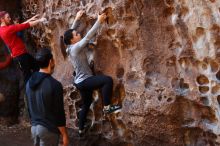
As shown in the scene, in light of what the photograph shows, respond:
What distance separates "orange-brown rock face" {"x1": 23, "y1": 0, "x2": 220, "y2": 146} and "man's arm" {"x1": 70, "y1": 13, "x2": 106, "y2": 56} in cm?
14

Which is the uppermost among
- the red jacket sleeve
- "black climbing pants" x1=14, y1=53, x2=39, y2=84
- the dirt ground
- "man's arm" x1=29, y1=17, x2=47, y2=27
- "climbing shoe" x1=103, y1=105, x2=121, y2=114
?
"man's arm" x1=29, y1=17, x2=47, y2=27

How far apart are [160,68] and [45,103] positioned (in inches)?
58.3

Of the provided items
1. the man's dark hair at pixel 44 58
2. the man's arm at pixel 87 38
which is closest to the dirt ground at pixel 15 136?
the man's arm at pixel 87 38

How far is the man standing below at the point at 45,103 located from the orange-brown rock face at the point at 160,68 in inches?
49.3

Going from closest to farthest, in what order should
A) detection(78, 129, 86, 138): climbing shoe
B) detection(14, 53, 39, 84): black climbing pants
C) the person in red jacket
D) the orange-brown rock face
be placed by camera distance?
the orange-brown rock face < detection(78, 129, 86, 138): climbing shoe < the person in red jacket < detection(14, 53, 39, 84): black climbing pants

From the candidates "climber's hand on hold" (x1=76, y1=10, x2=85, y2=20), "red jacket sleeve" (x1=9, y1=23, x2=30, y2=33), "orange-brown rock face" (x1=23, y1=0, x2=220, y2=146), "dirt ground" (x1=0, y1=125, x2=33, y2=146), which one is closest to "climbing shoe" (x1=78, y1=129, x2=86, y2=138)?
"orange-brown rock face" (x1=23, y1=0, x2=220, y2=146)

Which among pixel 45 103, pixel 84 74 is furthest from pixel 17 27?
pixel 45 103

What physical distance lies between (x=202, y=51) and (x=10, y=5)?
4082 mm

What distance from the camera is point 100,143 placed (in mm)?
5461

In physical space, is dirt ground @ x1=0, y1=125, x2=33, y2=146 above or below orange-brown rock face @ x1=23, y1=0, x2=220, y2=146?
below

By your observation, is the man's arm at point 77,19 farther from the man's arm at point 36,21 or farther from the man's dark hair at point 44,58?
the man's dark hair at point 44,58

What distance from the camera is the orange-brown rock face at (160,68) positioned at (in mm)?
4133

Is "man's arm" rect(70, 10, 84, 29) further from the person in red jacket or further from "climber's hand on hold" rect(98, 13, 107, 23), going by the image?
the person in red jacket

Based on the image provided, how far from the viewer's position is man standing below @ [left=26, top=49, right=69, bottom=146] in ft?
11.9
